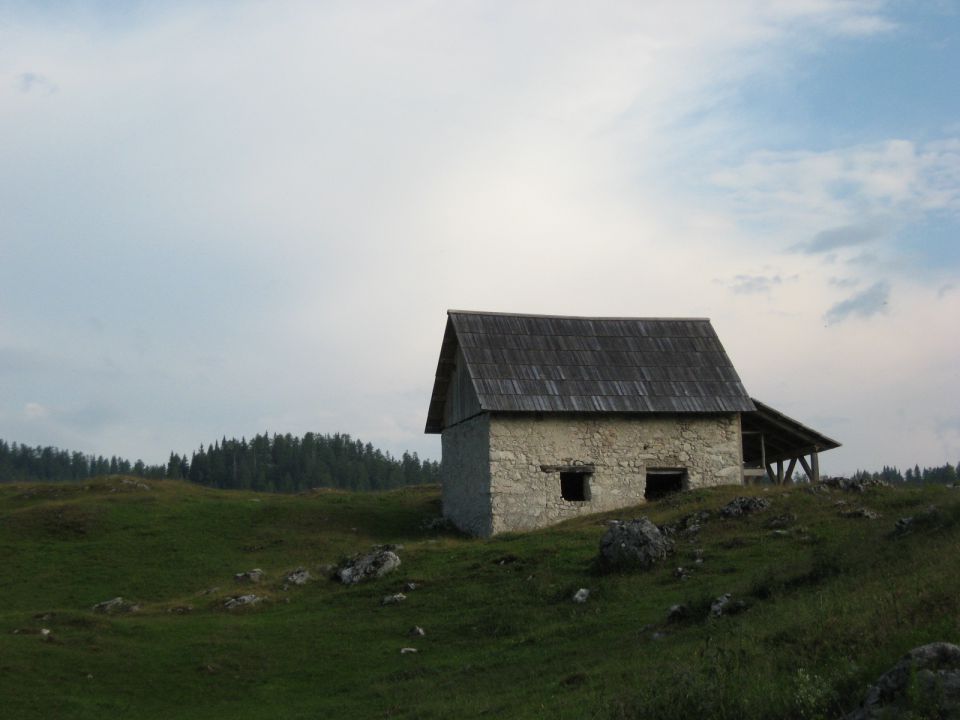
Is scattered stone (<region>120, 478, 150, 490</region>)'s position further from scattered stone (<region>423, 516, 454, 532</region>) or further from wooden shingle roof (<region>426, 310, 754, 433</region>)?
wooden shingle roof (<region>426, 310, 754, 433</region>)

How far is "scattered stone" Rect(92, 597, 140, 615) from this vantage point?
24.8m

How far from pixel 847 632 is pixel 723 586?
26.3 feet

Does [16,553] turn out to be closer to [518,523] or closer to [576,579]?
[518,523]

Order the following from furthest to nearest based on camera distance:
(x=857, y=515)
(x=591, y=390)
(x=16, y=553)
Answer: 1. (x=591, y=390)
2. (x=16, y=553)
3. (x=857, y=515)

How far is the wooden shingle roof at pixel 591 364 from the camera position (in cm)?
3422

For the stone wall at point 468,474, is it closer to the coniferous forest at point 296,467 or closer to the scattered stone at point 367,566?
the scattered stone at point 367,566

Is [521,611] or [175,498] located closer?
[521,611]

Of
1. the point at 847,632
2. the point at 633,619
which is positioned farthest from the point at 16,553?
the point at 847,632

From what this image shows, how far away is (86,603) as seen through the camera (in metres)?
26.7

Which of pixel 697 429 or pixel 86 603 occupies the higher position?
pixel 697 429

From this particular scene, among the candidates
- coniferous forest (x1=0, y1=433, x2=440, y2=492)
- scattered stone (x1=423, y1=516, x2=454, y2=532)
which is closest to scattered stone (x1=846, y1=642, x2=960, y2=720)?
scattered stone (x1=423, y1=516, x2=454, y2=532)

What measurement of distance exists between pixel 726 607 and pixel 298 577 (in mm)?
13197

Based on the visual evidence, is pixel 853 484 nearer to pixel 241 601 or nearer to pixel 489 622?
pixel 489 622

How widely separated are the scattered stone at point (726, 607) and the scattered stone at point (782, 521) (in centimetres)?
878
